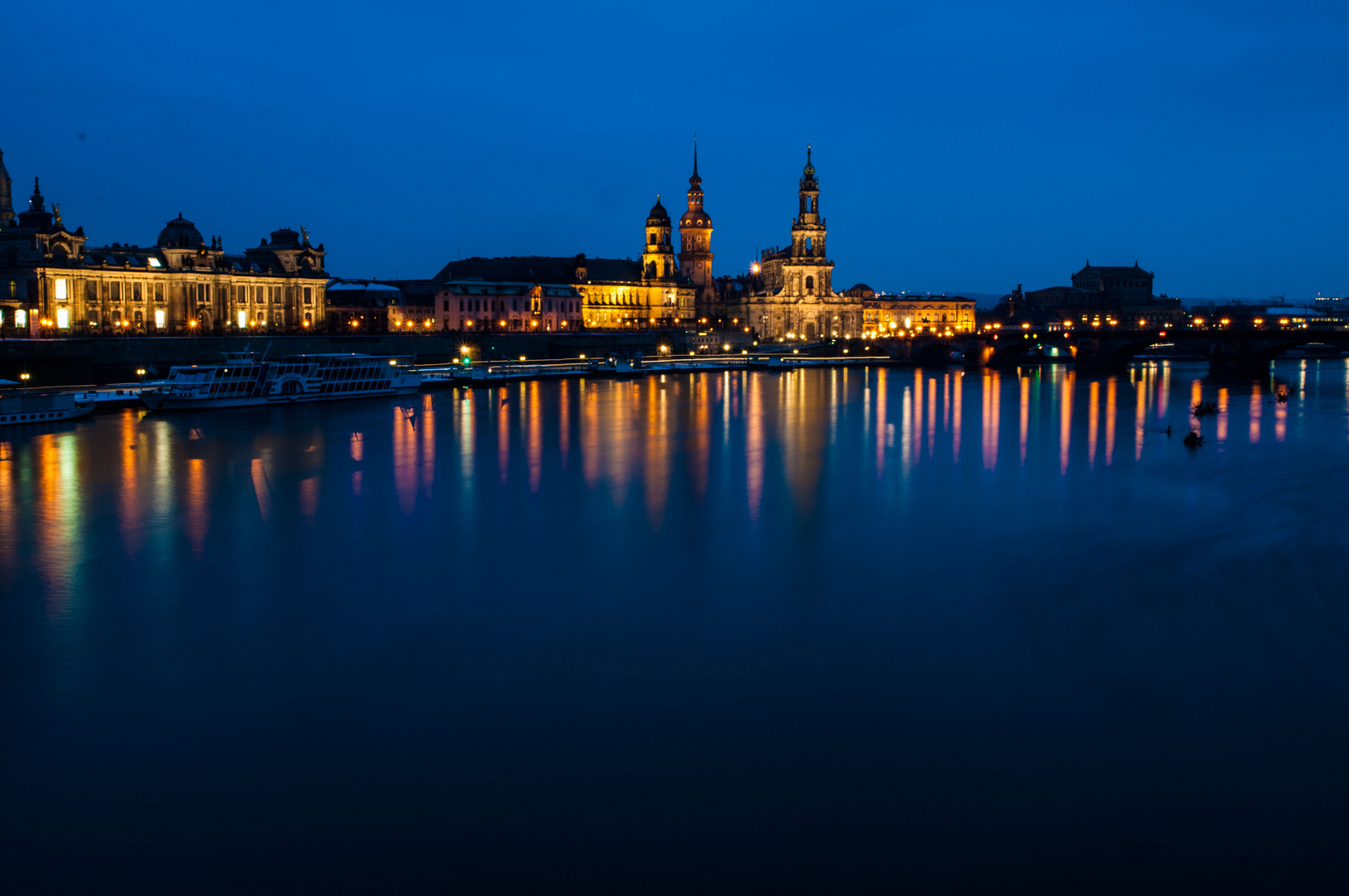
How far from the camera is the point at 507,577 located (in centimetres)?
1862

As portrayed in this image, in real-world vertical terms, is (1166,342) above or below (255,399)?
above

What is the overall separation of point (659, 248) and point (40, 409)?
284 feet

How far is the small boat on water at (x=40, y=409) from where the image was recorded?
41594 mm

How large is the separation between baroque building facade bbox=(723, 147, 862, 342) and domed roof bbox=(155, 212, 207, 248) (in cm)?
6433

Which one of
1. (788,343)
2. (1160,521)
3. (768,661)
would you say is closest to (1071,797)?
(768,661)

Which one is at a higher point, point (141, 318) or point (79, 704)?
point (141, 318)

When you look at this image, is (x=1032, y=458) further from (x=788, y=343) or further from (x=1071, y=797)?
(x=788, y=343)

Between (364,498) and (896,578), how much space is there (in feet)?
47.7

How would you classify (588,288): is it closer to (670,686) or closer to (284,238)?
(284,238)

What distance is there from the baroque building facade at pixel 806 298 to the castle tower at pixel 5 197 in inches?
2886

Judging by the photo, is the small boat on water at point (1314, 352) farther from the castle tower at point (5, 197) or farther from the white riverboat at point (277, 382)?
the castle tower at point (5, 197)

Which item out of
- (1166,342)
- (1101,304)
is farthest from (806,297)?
(1101,304)

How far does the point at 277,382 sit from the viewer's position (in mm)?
54500

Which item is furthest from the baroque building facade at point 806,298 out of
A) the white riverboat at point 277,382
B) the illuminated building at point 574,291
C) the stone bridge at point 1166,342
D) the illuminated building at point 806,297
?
the white riverboat at point 277,382
